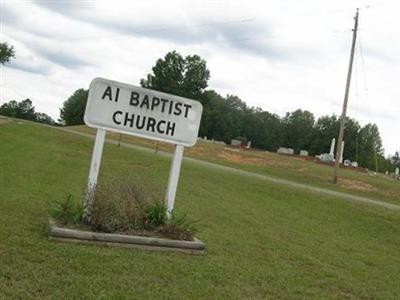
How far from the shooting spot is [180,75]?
92625 mm

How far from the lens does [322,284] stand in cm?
664

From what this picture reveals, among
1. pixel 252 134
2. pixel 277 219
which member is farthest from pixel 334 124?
pixel 277 219

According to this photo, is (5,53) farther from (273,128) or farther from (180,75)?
(273,128)

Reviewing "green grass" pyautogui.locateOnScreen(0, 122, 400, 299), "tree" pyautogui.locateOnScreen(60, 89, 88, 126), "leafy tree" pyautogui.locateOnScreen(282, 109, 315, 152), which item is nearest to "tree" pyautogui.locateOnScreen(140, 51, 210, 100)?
"tree" pyautogui.locateOnScreen(60, 89, 88, 126)

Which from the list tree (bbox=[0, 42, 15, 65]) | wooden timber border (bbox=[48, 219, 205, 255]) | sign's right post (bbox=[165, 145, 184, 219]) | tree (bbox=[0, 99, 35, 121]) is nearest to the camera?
wooden timber border (bbox=[48, 219, 205, 255])

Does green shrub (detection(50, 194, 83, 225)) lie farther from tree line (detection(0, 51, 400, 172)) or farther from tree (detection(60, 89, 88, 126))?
tree (detection(60, 89, 88, 126))

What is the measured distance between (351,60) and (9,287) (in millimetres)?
28882

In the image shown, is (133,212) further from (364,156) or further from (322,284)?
(364,156)

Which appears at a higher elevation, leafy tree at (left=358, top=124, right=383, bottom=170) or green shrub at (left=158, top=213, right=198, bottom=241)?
leafy tree at (left=358, top=124, right=383, bottom=170)

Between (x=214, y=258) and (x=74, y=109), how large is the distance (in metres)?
117

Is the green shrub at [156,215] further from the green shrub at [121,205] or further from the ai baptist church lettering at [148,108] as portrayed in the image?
the ai baptist church lettering at [148,108]

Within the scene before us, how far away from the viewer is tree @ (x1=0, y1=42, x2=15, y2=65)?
200ft

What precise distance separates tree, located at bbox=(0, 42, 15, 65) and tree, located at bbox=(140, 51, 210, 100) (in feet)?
103

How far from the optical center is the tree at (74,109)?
11856 centimetres
